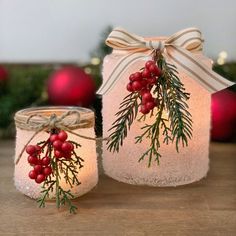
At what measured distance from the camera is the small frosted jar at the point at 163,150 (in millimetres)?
558

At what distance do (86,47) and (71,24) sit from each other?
0.23ft

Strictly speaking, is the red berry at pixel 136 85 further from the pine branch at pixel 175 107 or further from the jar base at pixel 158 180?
the jar base at pixel 158 180

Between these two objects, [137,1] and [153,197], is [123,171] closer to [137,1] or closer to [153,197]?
[153,197]

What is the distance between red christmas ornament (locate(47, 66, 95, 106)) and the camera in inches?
29.7

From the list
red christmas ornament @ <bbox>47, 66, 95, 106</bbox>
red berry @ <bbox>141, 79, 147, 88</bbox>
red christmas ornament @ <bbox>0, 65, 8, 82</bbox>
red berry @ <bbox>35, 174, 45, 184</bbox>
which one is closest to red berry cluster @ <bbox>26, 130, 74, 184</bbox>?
red berry @ <bbox>35, 174, 45, 184</bbox>

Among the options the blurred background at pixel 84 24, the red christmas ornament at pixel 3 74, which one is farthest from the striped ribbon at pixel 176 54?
the blurred background at pixel 84 24

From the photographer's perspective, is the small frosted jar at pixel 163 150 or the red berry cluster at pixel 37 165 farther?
the small frosted jar at pixel 163 150

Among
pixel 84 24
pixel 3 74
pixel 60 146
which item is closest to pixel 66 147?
pixel 60 146

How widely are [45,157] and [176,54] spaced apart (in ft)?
0.70

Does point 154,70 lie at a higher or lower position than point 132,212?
higher

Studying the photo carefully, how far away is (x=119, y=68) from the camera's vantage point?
538 mm

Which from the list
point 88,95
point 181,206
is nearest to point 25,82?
point 88,95

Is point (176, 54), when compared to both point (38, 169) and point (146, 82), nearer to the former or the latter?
point (146, 82)

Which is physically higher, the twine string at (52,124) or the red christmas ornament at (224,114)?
the twine string at (52,124)
